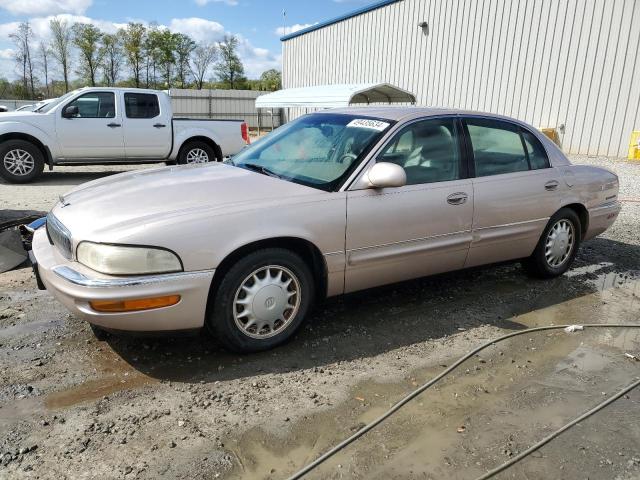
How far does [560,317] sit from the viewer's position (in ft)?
14.2

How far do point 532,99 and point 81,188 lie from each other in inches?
551

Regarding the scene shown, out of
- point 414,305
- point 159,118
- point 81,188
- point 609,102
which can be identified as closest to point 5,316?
point 81,188

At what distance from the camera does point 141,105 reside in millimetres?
10844

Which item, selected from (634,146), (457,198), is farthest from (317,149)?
(634,146)

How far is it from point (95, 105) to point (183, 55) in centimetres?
4683

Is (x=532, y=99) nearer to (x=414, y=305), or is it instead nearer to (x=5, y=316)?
(x=414, y=305)

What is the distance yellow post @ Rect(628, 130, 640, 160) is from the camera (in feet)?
41.6

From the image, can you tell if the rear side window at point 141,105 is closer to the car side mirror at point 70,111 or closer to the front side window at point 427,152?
the car side mirror at point 70,111

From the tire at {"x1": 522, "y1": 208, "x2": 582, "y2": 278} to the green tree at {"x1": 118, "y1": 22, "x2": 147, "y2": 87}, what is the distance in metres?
52.7

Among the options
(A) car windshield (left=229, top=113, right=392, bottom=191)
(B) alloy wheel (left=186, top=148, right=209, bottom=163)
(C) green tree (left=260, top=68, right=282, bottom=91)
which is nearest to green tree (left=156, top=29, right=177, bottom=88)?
(C) green tree (left=260, top=68, right=282, bottom=91)

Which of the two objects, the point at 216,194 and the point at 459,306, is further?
the point at 459,306

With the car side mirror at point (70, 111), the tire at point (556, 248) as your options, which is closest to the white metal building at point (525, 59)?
the tire at point (556, 248)

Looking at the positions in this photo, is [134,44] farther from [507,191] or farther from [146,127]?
[507,191]

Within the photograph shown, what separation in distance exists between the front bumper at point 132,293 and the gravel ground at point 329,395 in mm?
372
